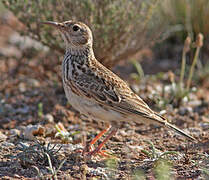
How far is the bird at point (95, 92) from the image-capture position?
192 inches

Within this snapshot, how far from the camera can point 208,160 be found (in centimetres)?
472

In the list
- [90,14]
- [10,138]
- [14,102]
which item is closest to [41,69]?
[14,102]

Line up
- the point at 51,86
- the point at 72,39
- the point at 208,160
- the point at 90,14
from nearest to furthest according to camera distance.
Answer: the point at 208,160, the point at 72,39, the point at 90,14, the point at 51,86

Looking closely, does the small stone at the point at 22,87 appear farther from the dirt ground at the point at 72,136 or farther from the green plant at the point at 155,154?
the green plant at the point at 155,154

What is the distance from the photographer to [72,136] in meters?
5.67

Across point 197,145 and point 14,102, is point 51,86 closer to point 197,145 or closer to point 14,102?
point 14,102

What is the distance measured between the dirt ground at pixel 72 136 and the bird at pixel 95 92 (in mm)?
322

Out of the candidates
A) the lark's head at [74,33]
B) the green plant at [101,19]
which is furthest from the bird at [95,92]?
the green plant at [101,19]

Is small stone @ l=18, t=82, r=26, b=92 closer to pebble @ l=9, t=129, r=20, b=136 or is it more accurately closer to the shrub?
pebble @ l=9, t=129, r=20, b=136

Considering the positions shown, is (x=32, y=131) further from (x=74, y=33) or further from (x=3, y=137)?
(x=74, y=33)

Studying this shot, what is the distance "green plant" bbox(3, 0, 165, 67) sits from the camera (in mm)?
6523

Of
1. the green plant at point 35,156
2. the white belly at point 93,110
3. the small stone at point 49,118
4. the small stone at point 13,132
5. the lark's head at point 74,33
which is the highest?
the lark's head at point 74,33

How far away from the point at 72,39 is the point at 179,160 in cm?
187

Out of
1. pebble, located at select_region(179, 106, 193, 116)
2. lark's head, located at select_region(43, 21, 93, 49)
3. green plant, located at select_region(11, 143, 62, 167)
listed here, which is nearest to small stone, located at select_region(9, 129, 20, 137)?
green plant, located at select_region(11, 143, 62, 167)
